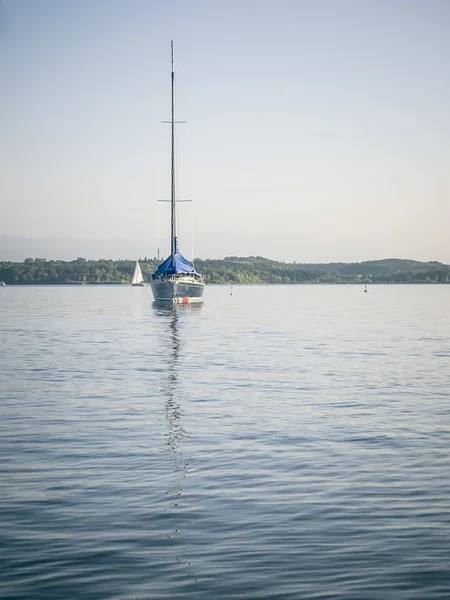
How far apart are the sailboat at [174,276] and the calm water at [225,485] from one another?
6767 centimetres

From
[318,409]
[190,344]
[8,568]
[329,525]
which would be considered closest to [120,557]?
[8,568]

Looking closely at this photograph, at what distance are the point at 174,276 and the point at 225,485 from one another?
3490 inches

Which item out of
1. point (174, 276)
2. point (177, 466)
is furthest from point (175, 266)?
point (177, 466)

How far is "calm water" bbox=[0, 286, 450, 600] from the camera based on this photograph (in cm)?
1045

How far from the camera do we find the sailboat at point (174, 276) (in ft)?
334

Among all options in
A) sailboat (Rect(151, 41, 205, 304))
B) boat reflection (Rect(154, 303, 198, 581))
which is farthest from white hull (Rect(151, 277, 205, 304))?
boat reflection (Rect(154, 303, 198, 581))

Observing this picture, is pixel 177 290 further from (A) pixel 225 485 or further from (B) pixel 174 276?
(A) pixel 225 485

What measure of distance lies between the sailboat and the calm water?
222ft

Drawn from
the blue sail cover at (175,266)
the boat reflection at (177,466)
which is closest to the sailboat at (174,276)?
the blue sail cover at (175,266)

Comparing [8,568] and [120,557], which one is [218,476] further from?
[8,568]

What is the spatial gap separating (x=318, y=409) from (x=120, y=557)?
14100 mm

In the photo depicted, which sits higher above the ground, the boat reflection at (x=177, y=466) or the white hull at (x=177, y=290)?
the white hull at (x=177, y=290)

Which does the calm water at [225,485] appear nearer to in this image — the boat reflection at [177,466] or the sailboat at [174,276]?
the boat reflection at [177,466]

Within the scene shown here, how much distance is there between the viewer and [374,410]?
24219mm
